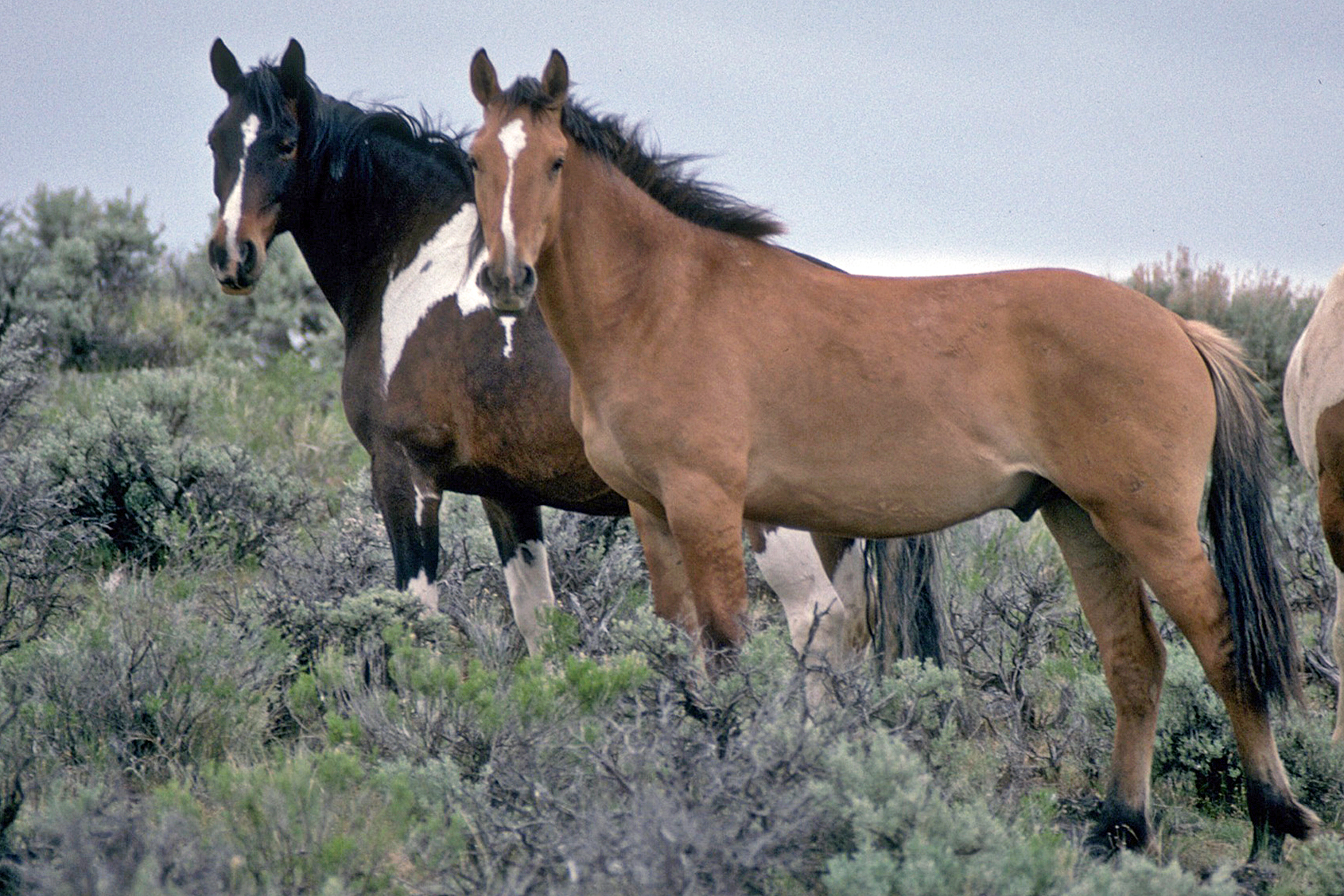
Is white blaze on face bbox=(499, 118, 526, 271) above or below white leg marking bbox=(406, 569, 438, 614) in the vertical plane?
above

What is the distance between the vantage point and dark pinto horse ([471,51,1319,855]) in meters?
3.57

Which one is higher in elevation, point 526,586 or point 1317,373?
point 1317,373

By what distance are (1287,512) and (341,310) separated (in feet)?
20.1

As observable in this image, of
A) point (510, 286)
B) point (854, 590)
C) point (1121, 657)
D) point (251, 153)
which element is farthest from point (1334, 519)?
point (251, 153)

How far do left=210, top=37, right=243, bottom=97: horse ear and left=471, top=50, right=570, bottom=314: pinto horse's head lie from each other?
1825 mm

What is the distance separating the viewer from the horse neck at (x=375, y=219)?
5.18 meters

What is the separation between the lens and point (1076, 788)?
14.1 feet

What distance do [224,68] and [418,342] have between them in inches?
56.4

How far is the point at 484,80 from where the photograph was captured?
3662 mm

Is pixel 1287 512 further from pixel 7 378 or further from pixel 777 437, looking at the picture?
pixel 7 378

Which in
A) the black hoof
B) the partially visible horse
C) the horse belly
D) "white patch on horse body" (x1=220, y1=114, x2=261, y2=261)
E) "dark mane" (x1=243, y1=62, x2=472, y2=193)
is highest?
"dark mane" (x1=243, y1=62, x2=472, y2=193)

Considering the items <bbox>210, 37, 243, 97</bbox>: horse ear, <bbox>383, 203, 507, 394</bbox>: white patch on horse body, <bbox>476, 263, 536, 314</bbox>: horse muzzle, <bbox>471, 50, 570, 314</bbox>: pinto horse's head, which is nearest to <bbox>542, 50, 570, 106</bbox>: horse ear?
<bbox>471, 50, 570, 314</bbox>: pinto horse's head

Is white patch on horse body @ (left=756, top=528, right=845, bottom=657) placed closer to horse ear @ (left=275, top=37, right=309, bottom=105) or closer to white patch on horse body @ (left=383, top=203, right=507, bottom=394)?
white patch on horse body @ (left=383, top=203, right=507, bottom=394)

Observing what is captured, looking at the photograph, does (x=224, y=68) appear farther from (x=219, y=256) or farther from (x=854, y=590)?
(x=854, y=590)
